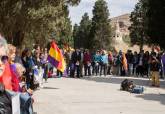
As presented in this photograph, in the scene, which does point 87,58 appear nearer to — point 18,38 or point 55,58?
point 55,58

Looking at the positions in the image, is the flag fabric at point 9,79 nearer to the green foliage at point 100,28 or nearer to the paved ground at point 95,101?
the paved ground at point 95,101

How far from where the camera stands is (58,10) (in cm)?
3372

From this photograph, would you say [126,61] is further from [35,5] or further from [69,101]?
[69,101]

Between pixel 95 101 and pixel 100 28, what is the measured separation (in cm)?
8799

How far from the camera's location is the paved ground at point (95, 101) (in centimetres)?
1489

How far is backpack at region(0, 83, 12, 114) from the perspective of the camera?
20.7 ft

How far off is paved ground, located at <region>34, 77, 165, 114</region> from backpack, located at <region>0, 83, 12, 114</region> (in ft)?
24.9

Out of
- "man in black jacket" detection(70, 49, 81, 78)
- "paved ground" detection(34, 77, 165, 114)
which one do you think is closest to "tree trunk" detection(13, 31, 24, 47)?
"man in black jacket" detection(70, 49, 81, 78)

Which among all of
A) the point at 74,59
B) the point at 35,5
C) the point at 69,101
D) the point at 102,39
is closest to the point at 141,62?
the point at 74,59

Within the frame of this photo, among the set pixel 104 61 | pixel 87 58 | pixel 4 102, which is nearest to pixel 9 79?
pixel 4 102

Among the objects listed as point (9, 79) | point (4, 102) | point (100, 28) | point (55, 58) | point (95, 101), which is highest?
point (100, 28)

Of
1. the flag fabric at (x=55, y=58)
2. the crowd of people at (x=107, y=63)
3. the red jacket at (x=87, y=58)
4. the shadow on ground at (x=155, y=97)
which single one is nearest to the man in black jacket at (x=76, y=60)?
the crowd of people at (x=107, y=63)

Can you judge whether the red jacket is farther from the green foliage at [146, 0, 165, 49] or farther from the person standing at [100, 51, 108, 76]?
the green foliage at [146, 0, 165, 49]

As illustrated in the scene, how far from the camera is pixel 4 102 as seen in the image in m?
6.35
